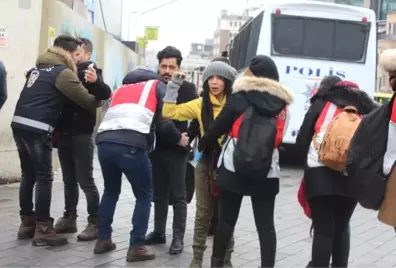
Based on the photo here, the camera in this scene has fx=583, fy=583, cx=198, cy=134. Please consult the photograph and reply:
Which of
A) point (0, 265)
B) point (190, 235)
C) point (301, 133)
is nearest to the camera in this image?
point (301, 133)

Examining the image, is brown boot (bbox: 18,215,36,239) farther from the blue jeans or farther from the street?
the blue jeans

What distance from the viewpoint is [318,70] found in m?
13.0

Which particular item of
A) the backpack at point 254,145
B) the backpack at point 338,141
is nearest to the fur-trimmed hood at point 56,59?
the backpack at point 254,145

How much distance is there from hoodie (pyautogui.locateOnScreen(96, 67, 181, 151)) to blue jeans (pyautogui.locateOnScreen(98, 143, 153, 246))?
0.05 metres

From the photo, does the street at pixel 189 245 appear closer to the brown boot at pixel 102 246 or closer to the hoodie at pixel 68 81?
the brown boot at pixel 102 246

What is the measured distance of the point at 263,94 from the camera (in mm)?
4277

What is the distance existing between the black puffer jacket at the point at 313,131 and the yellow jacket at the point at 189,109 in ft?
2.40

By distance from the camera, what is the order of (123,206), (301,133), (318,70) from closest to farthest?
(301,133), (123,206), (318,70)

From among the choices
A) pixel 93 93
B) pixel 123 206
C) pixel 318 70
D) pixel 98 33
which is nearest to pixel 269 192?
pixel 93 93

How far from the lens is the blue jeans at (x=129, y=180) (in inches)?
193

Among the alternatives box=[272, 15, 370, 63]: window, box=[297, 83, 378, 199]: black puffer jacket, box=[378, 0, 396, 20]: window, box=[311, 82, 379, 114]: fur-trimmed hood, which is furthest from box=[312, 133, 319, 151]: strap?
box=[378, 0, 396, 20]: window

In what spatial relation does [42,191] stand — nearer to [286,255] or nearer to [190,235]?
[190,235]

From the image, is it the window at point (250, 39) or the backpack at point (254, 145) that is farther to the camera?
the window at point (250, 39)

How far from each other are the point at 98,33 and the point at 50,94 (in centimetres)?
968
